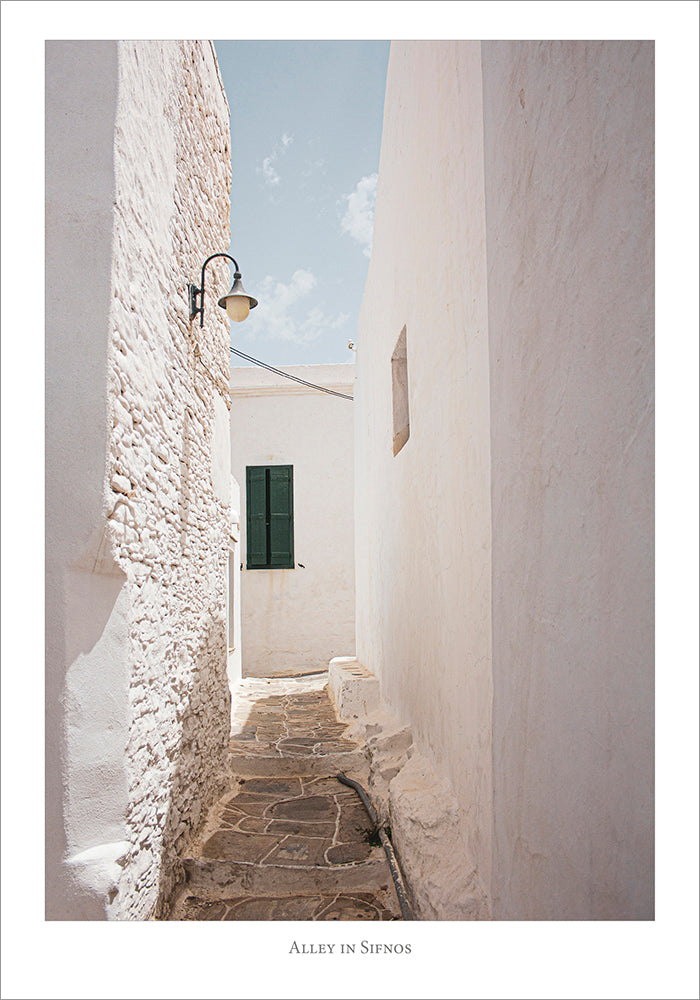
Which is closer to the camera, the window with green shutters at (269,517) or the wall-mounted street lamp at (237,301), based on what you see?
the wall-mounted street lamp at (237,301)

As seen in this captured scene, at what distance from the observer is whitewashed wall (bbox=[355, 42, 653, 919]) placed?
1494mm

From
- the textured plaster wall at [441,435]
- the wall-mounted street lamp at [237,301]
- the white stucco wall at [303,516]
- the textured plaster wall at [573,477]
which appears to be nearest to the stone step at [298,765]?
the textured plaster wall at [441,435]

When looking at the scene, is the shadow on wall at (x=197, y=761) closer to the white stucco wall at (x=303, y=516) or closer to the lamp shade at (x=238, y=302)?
the lamp shade at (x=238, y=302)

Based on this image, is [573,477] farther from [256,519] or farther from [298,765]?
[256,519]

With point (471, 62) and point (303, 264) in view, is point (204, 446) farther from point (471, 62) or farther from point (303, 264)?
point (471, 62)

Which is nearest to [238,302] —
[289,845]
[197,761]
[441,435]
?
[441,435]

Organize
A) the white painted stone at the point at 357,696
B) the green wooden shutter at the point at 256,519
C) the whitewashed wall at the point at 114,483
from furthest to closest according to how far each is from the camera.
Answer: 1. the green wooden shutter at the point at 256,519
2. the white painted stone at the point at 357,696
3. the whitewashed wall at the point at 114,483

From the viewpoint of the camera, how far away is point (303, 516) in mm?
13141

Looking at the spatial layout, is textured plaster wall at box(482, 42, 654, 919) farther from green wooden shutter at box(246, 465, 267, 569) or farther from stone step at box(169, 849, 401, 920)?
green wooden shutter at box(246, 465, 267, 569)

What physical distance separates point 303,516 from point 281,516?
433 mm

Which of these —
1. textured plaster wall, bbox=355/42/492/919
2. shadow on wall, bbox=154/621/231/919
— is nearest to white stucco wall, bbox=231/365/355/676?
textured plaster wall, bbox=355/42/492/919

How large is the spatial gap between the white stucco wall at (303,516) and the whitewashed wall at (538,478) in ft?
28.8

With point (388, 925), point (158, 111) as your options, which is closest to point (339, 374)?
point (158, 111)

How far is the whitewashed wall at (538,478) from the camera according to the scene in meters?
1.49
